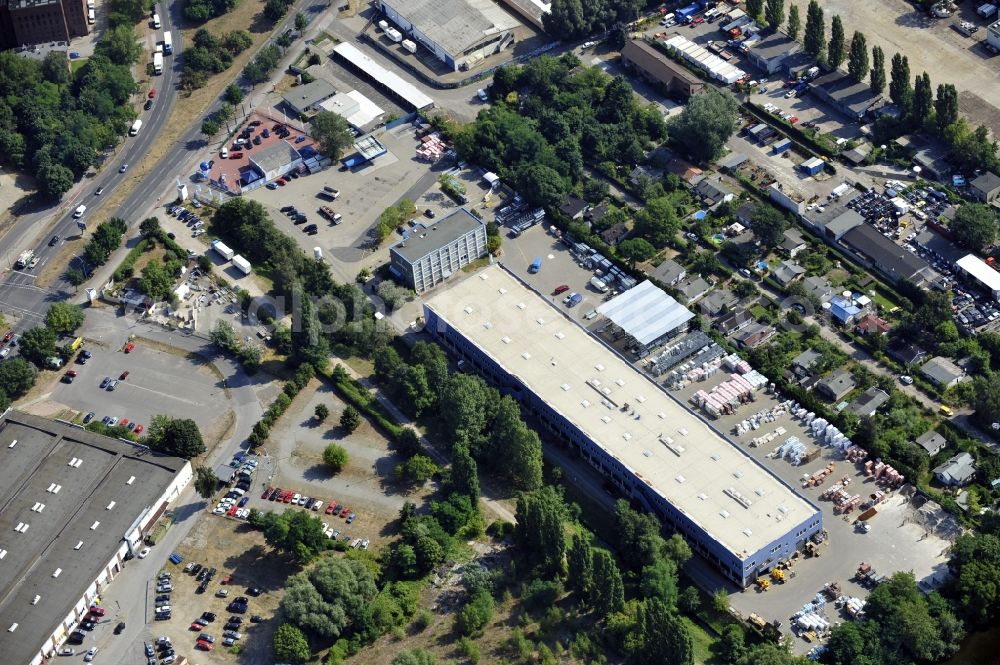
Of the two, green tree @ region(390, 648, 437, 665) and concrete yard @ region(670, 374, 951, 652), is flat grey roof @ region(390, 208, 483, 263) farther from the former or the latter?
green tree @ region(390, 648, 437, 665)

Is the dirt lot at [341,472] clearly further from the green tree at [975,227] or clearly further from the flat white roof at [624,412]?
the green tree at [975,227]

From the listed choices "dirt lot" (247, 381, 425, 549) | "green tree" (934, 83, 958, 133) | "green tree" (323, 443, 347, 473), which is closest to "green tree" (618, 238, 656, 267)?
"dirt lot" (247, 381, 425, 549)

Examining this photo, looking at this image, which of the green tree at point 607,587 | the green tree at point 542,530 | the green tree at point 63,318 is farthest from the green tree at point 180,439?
the green tree at point 607,587

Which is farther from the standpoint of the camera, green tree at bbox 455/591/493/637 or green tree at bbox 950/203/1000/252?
green tree at bbox 950/203/1000/252

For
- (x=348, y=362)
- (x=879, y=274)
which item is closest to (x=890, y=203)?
(x=879, y=274)

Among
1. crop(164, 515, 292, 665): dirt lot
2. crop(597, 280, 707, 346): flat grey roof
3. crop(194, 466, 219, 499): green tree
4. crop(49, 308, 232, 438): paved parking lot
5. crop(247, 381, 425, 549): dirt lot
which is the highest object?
crop(597, 280, 707, 346): flat grey roof

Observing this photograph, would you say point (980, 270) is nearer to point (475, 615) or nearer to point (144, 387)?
point (475, 615)
